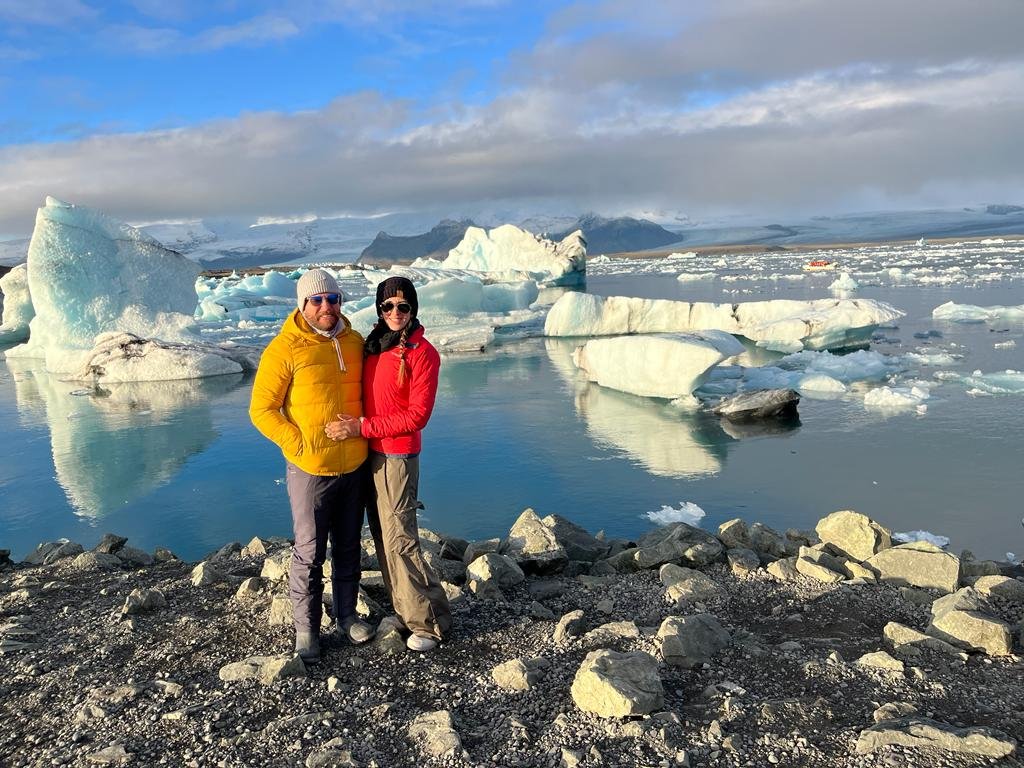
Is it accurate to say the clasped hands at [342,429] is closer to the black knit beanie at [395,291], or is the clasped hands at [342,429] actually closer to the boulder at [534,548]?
the black knit beanie at [395,291]

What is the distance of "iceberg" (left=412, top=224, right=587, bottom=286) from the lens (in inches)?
1437

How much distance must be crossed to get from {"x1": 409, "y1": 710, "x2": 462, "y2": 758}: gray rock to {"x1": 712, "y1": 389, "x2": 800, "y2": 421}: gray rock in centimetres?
813

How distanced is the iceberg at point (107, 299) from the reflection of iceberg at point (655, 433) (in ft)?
26.3

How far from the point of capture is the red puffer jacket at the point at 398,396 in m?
2.82

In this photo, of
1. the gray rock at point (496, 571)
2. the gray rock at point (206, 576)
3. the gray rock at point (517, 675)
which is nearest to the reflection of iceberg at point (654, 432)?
the gray rock at point (496, 571)

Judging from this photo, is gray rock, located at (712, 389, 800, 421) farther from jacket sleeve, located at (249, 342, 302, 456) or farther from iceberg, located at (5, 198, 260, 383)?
iceberg, located at (5, 198, 260, 383)

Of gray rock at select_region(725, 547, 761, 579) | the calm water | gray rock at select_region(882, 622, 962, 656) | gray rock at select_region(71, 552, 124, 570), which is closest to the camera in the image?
gray rock at select_region(882, 622, 962, 656)

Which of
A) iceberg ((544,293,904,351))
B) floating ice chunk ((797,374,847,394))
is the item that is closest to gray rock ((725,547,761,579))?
floating ice chunk ((797,374,847,394))

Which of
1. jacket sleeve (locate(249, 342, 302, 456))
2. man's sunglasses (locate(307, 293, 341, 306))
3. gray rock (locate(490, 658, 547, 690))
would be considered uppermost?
man's sunglasses (locate(307, 293, 341, 306))

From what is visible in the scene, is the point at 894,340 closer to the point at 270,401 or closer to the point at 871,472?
the point at 871,472

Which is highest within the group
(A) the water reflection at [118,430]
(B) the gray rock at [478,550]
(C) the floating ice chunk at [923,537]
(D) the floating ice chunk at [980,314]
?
Result: (B) the gray rock at [478,550]

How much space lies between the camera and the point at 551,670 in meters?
2.76

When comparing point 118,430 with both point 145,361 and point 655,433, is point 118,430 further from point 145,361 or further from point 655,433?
point 655,433

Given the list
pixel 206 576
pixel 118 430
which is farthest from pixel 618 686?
pixel 118 430
